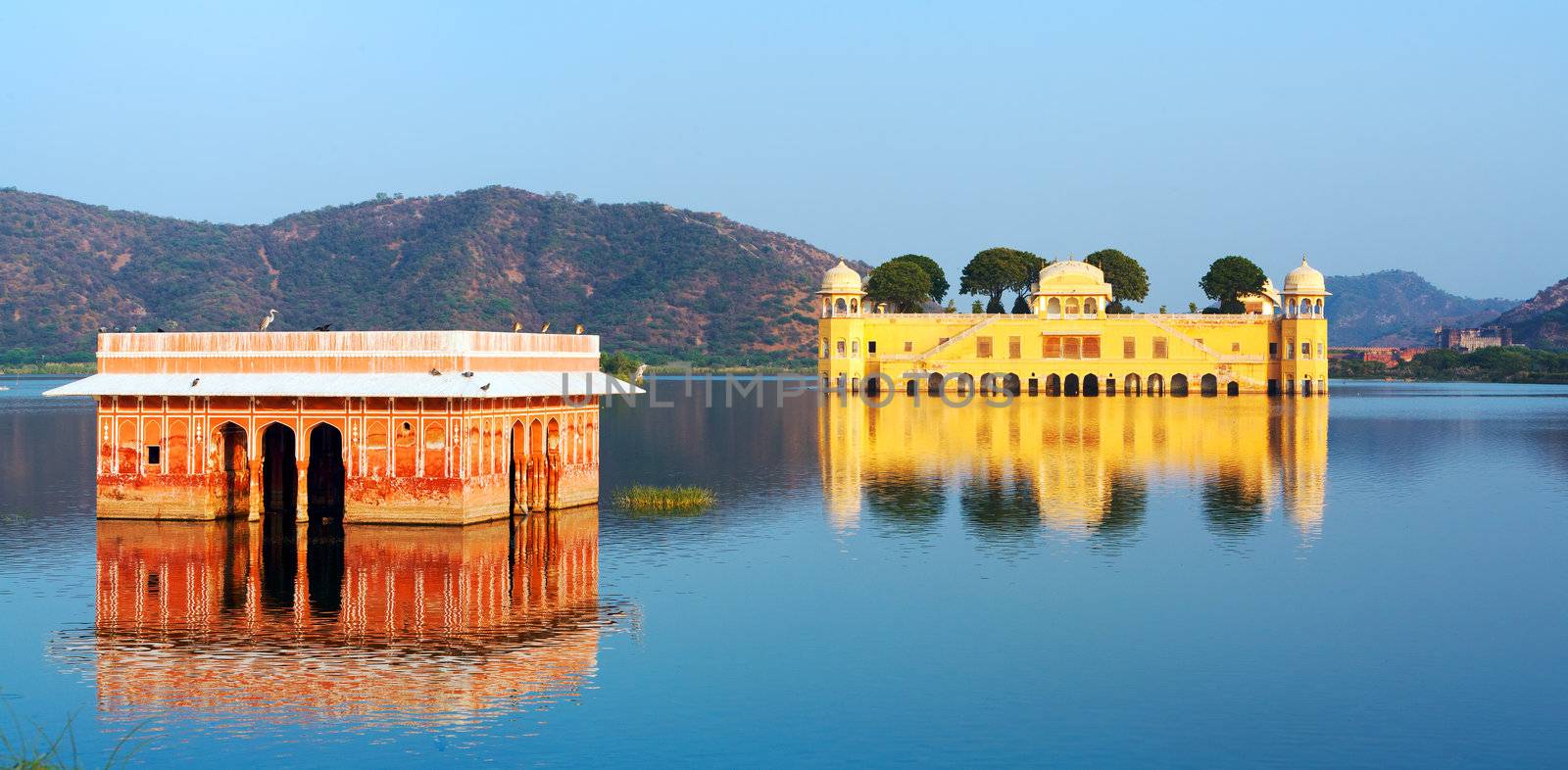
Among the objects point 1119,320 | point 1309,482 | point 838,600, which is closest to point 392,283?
point 1119,320

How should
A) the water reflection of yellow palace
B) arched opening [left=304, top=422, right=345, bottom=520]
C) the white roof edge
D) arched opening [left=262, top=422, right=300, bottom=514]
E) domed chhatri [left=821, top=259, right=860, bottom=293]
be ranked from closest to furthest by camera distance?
the white roof edge
arched opening [left=262, top=422, right=300, bottom=514]
arched opening [left=304, top=422, right=345, bottom=520]
the water reflection of yellow palace
domed chhatri [left=821, top=259, right=860, bottom=293]

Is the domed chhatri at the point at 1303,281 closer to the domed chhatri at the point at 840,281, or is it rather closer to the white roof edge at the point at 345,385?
the domed chhatri at the point at 840,281

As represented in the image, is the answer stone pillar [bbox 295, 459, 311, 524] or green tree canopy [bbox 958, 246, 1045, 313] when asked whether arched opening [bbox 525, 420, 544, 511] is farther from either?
green tree canopy [bbox 958, 246, 1045, 313]

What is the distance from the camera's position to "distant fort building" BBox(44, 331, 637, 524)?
3319cm

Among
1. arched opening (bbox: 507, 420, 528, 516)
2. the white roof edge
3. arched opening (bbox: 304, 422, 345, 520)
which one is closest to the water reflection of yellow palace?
arched opening (bbox: 507, 420, 528, 516)

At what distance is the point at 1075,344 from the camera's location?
113 metres

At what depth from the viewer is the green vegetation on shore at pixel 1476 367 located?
158750mm

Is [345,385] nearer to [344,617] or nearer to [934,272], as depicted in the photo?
[344,617]

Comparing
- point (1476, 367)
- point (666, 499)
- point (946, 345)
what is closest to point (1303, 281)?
point (946, 345)

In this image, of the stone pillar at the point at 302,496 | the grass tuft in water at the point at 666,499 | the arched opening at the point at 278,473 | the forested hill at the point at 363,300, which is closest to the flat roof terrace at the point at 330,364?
the stone pillar at the point at 302,496

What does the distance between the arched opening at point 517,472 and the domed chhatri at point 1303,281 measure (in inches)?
3471

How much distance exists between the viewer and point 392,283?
616 feet

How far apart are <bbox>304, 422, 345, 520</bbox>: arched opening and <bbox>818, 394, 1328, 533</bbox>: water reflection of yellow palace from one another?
11.5 metres

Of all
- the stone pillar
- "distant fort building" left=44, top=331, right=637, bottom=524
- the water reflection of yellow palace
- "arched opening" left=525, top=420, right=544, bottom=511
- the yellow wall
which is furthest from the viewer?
the yellow wall
